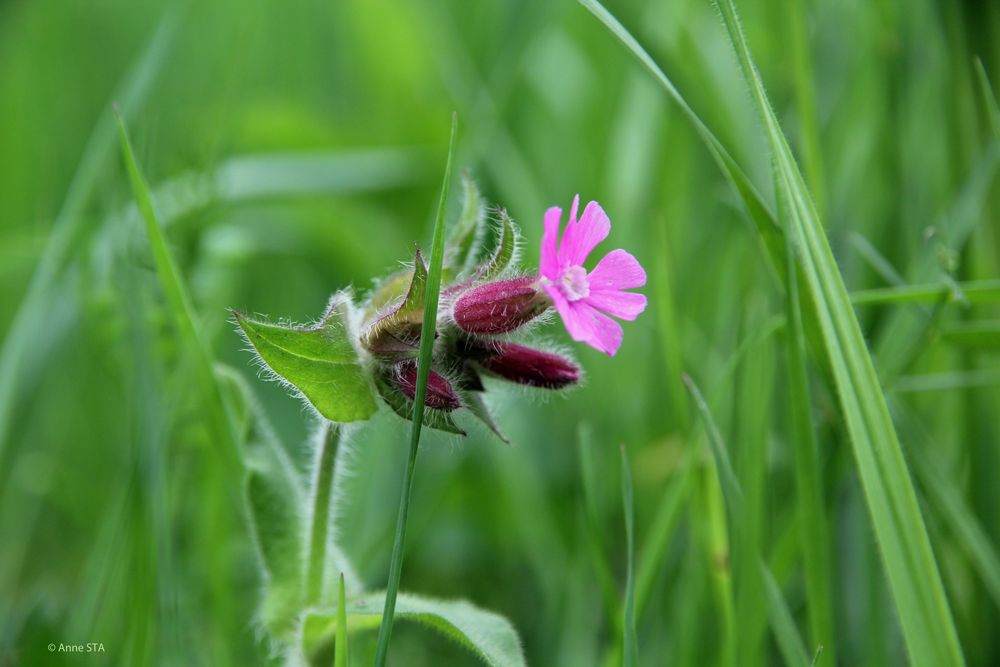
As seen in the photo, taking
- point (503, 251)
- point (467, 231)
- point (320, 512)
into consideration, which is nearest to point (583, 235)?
point (503, 251)

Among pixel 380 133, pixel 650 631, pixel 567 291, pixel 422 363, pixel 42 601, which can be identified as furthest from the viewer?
pixel 380 133

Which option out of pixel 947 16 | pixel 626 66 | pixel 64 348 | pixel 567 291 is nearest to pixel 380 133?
pixel 626 66

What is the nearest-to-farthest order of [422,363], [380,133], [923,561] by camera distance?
[923,561]
[422,363]
[380,133]

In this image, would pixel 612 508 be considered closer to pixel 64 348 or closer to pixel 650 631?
pixel 650 631

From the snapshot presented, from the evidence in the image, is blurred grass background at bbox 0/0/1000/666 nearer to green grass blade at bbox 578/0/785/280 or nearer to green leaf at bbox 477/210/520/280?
green grass blade at bbox 578/0/785/280

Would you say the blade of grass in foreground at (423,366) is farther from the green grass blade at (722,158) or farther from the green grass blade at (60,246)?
the green grass blade at (60,246)

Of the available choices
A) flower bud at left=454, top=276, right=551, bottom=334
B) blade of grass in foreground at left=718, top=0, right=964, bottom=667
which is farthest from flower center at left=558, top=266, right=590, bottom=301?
blade of grass in foreground at left=718, top=0, right=964, bottom=667
